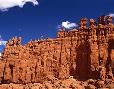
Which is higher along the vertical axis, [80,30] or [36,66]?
[80,30]

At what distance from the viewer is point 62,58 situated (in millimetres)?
76188

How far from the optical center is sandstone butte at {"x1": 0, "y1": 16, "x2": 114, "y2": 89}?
71.6 meters

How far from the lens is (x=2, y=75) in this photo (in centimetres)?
7919

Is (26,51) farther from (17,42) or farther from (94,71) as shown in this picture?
(94,71)

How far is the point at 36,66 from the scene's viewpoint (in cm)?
7719

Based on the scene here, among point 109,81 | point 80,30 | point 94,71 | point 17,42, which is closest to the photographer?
point 109,81

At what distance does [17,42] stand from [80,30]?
15424 millimetres

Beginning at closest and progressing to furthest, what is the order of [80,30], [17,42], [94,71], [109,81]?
[109,81] < [94,71] < [80,30] < [17,42]

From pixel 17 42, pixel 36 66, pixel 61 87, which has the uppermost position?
pixel 17 42

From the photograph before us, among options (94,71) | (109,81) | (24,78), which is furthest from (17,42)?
(109,81)

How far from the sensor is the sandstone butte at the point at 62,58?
235 feet

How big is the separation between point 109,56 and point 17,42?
73.7ft

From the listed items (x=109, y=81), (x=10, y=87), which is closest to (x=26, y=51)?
(x=10, y=87)

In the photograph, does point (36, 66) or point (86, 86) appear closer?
point (86, 86)
